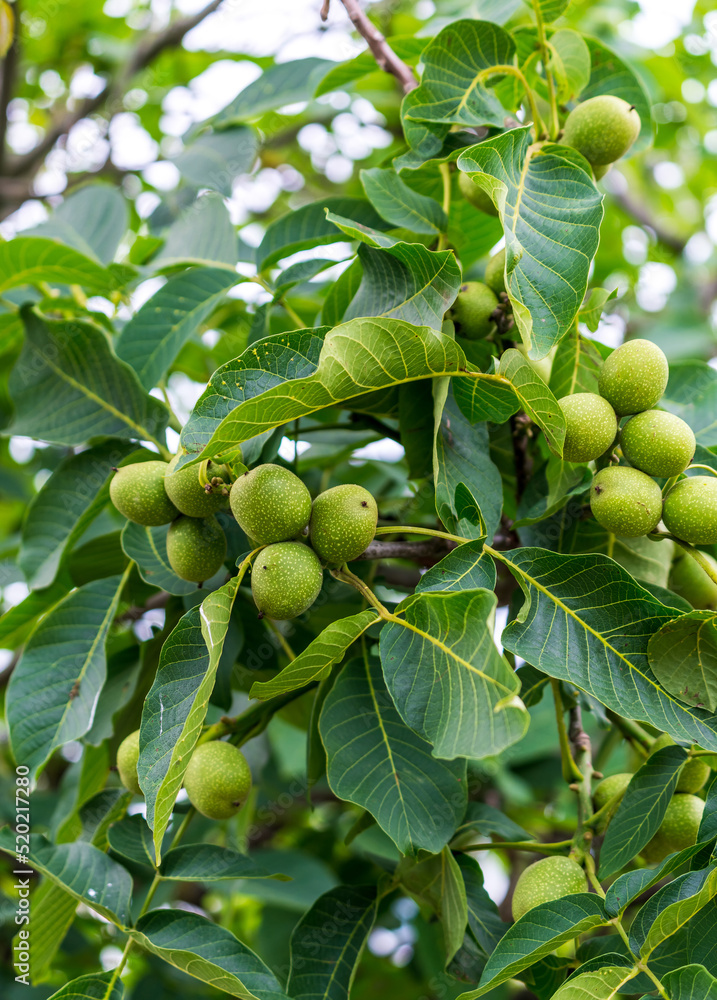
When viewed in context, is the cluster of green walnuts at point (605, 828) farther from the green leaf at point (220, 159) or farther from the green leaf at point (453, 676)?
the green leaf at point (220, 159)

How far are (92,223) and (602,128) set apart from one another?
951 millimetres

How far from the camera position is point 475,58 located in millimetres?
980

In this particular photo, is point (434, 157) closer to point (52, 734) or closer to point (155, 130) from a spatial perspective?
point (52, 734)

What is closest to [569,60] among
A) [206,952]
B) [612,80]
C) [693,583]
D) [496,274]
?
[612,80]

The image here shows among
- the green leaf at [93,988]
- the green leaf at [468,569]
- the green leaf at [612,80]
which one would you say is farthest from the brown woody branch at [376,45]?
the green leaf at [93,988]

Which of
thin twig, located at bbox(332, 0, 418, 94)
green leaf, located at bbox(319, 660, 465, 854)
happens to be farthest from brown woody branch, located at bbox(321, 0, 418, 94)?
green leaf, located at bbox(319, 660, 465, 854)

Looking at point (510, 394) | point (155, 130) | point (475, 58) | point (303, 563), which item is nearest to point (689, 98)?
point (155, 130)

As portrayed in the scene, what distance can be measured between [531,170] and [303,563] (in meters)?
0.49

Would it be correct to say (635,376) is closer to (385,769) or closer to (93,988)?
(385,769)

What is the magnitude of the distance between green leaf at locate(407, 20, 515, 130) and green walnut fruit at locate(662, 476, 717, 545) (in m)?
0.47

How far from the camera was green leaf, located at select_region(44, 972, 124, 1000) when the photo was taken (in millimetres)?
827

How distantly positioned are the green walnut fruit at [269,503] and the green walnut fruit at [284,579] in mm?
19

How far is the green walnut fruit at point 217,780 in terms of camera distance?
877 millimetres

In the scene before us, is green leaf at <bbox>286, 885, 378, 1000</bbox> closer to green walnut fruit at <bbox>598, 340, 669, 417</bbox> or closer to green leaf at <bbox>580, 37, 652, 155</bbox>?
green walnut fruit at <bbox>598, 340, 669, 417</bbox>
